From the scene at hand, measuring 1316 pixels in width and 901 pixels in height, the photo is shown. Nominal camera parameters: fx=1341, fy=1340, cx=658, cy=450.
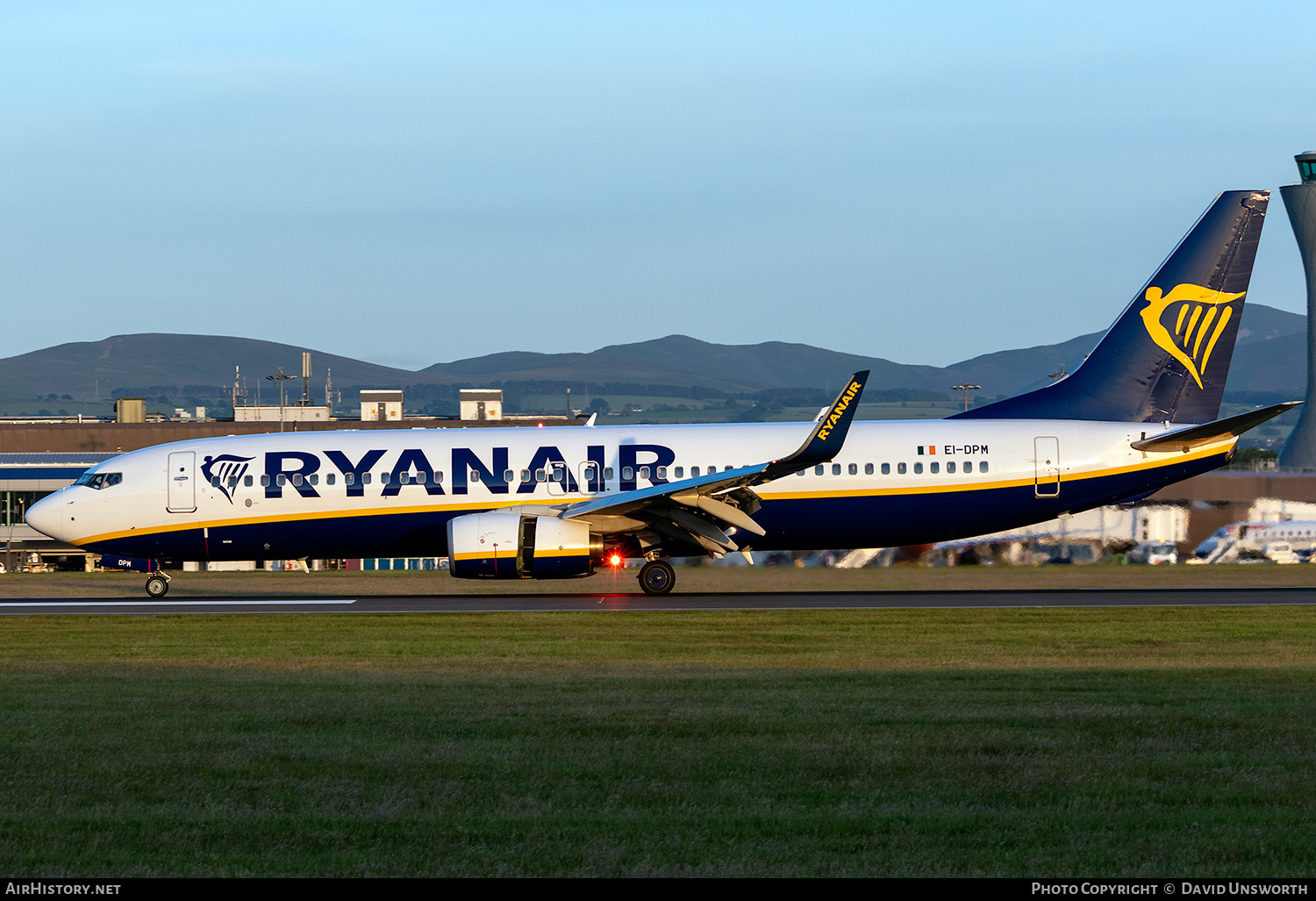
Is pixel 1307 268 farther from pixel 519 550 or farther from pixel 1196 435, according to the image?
pixel 519 550

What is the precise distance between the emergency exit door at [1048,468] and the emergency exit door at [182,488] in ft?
60.4

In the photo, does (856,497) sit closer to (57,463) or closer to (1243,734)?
(1243,734)

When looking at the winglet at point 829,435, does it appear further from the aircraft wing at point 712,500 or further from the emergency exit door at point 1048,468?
the emergency exit door at point 1048,468

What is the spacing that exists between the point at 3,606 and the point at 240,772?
69.3ft

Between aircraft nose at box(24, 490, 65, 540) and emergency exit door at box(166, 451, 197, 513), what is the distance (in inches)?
100

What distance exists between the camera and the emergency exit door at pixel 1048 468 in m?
28.9

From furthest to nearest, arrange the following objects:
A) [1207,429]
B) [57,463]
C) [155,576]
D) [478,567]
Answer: [57,463], [155,576], [1207,429], [478,567]

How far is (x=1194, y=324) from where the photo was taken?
2991 centimetres

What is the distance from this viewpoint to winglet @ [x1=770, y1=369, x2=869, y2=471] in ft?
84.1

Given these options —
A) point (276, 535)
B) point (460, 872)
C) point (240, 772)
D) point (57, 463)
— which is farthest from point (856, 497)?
point (57, 463)

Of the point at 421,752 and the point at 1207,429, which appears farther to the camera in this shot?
the point at 1207,429

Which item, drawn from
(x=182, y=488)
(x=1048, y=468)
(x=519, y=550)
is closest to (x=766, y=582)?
(x=1048, y=468)

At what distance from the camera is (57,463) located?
69625 mm

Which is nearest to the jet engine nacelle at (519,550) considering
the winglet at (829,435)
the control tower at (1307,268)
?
the winglet at (829,435)
